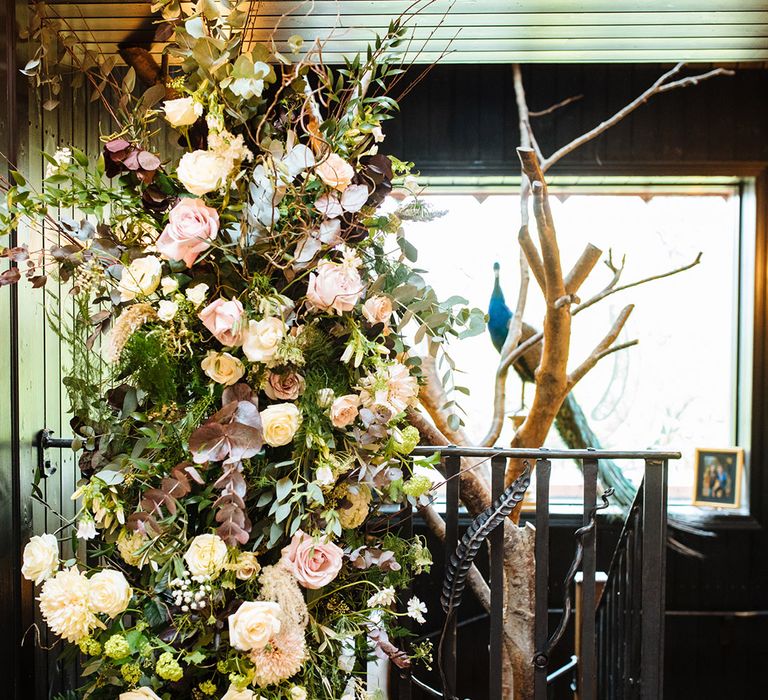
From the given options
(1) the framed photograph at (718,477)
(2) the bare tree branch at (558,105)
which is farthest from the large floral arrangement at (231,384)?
(1) the framed photograph at (718,477)

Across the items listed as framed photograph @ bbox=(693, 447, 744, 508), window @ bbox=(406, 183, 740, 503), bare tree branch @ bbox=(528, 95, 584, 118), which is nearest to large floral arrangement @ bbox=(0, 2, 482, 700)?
bare tree branch @ bbox=(528, 95, 584, 118)

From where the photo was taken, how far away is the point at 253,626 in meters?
1.08

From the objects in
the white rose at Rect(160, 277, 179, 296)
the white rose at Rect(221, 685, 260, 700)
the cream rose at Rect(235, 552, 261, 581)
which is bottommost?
the white rose at Rect(221, 685, 260, 700)

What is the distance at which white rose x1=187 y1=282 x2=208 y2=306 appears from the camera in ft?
3.75

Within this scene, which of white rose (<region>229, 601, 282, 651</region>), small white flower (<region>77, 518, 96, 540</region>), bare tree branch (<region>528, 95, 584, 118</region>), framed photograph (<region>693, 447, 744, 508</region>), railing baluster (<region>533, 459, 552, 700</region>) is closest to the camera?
white rose (<region>229, 601, 282, 651</region>)

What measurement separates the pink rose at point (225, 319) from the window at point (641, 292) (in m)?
2.81

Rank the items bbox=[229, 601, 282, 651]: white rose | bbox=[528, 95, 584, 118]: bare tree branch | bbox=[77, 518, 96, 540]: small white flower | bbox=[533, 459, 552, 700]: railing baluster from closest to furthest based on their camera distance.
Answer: bbox=[229, 601, 282, 651]: white rose, bbox=[77, 518, 96, 540]: small white flower, bbox=[533, 459, 552, 700]: railing baluster, bbox=[528, 95, 584, 118]: bare tree branch

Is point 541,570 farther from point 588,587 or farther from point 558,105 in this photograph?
point 558,105

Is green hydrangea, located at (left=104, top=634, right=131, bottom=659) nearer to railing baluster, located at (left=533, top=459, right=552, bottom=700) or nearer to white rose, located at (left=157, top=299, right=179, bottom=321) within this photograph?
white rose, located at (left=157, top=299, right=179, bottom=321)

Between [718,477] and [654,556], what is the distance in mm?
2285

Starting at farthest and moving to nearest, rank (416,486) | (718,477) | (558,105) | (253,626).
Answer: (718,477) → (558,105) → (416,486) → (253,626)

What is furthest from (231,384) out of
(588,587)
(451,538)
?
(588,587)

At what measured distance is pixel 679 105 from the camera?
3.66 m

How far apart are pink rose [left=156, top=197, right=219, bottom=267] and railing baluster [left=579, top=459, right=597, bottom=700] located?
3.38 ft
